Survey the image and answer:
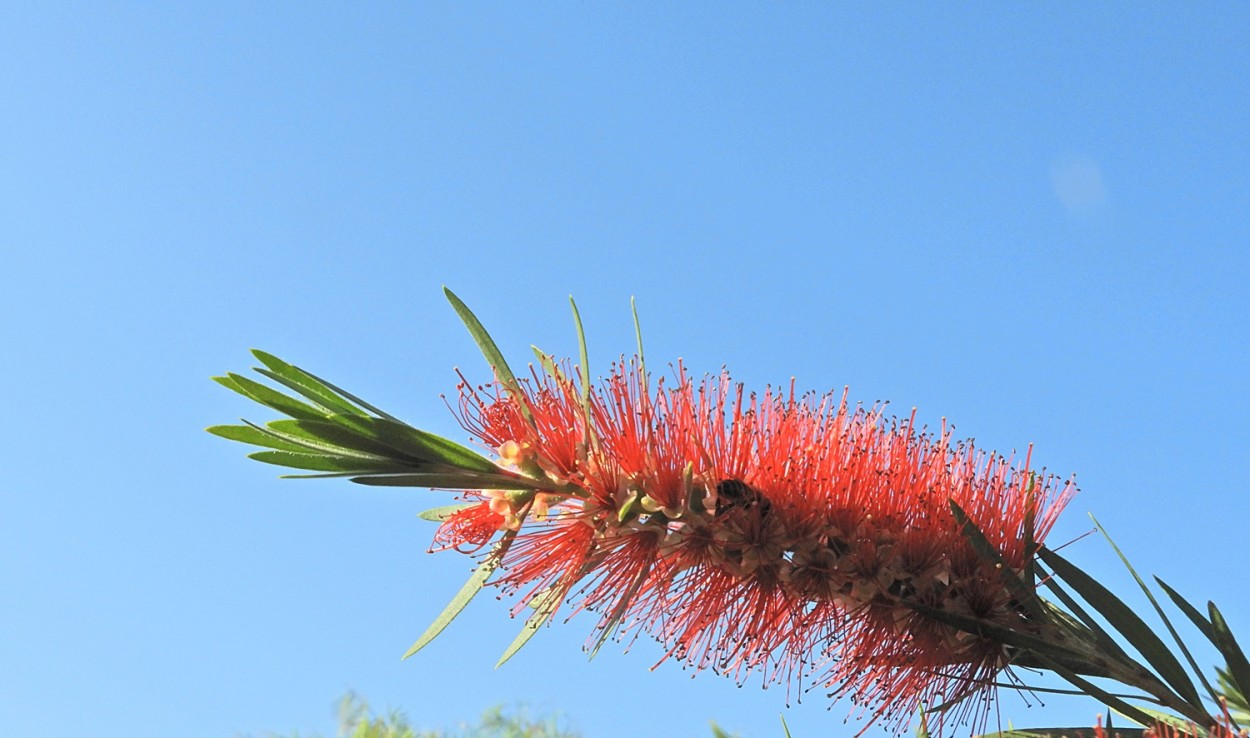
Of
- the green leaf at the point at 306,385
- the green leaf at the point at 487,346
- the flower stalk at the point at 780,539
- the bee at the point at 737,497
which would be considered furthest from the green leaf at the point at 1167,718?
the green leaf at the point at 306,385

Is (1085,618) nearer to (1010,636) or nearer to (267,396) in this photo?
(1010,636)

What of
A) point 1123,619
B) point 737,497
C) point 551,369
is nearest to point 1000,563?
point 1123,619

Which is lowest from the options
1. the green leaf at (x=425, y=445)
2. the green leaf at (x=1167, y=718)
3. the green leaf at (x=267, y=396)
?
the green leaf at (x=1167, y=718)

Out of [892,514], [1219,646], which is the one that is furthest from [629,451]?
[1219,646]

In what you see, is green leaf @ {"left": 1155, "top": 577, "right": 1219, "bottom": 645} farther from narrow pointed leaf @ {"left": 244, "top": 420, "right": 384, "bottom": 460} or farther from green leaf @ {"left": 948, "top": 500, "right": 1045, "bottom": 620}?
narrow pointed leaf @ {"left": 244, "top": 420, "right": 384, "bottom": 460}

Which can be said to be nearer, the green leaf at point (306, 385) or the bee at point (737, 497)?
the green leaf at point (306, 385)

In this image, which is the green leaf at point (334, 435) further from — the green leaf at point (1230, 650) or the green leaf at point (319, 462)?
the green leaf at point (1230, 650)
